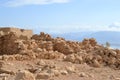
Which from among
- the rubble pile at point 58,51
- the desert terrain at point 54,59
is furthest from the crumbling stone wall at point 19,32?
the rubble pile at point 58,51

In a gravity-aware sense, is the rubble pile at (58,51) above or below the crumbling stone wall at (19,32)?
below

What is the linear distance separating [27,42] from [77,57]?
10.5ft

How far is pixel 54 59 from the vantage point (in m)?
15.2

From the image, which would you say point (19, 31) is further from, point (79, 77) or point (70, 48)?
point (79, 77)

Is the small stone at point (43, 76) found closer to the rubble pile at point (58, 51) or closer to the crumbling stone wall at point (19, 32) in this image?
the rubble pile at point (58, 51)

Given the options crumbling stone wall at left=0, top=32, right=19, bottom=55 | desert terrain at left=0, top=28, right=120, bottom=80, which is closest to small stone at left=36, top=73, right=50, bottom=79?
desert terrain at left=0, top=28, right=120, bottom=80

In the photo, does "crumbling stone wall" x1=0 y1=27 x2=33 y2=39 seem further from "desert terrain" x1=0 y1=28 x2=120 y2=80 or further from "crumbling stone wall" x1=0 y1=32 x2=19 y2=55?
"crumbling stone wall" x1=0 y1=32 x2=19 y2=55

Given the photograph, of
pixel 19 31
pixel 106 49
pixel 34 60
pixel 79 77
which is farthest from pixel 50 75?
pixel 19 31

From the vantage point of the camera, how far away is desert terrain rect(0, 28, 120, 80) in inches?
425

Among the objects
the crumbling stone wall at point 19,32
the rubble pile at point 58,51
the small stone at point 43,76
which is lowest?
the small stone at point 43,76

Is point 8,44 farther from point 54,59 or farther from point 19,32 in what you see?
point 54,59

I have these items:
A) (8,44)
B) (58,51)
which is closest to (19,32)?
(8,44)

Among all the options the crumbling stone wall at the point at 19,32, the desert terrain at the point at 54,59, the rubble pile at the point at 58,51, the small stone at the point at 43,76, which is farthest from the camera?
the crumbling stone wall at the point at 19,32

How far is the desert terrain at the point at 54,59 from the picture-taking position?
1080cm
